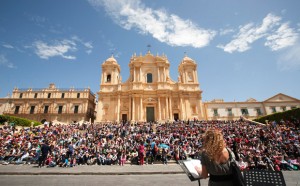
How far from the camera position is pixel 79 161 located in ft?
37.3

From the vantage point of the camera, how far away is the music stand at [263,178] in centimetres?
220

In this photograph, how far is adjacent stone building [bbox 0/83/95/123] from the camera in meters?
37.0

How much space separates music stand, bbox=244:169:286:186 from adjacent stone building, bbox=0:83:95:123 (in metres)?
38.3

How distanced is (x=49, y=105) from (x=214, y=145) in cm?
4309

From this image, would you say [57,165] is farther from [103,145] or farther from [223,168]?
[223,168]

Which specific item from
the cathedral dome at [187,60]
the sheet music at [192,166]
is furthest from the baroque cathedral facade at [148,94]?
the sheet music at [192,166]

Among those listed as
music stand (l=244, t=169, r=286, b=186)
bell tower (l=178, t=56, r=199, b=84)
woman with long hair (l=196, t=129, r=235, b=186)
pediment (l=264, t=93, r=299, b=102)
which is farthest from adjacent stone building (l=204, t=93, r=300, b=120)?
woman with long hair (l=196, t=129, r=235, b=186)

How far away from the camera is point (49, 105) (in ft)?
124

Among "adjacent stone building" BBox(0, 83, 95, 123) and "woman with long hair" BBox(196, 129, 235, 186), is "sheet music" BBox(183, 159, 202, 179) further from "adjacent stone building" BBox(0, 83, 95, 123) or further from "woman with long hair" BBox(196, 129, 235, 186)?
"adjacent stone building" BBox(0, 83, 95, 123)

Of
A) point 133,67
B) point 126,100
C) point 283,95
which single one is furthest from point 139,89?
point 283,95

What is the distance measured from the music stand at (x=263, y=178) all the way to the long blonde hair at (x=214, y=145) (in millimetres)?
632

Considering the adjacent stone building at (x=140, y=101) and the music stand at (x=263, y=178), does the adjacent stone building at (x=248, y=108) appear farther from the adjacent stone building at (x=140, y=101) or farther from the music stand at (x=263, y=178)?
the music stand at (x=263, y=178)

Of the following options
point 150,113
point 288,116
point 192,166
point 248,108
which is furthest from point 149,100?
point 192,166

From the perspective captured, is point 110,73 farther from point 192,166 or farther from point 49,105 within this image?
point 192,166
